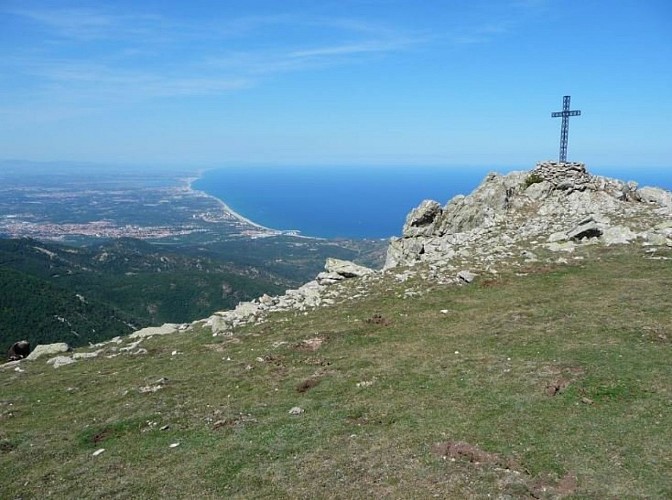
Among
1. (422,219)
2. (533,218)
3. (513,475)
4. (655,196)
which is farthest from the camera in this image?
(422,219)

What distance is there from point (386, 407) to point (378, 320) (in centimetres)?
811

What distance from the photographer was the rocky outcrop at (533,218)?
1225 inches

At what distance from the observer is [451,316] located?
72.8 ft

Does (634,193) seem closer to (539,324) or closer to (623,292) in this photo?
(623,292)

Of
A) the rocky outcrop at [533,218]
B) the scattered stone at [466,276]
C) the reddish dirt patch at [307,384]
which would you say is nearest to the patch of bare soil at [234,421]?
the reddish dirt patch at [307,384]

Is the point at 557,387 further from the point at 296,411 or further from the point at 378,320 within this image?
the point at 378,320

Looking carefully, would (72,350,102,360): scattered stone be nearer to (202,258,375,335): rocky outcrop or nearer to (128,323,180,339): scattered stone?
(128,323,180,339): scattered stone

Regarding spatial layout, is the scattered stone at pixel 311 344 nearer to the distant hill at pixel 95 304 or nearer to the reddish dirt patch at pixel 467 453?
the reddish dirt patch at pixel 467 453

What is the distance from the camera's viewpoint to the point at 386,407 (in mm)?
14961

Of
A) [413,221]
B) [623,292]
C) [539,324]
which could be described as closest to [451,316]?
[539,324]

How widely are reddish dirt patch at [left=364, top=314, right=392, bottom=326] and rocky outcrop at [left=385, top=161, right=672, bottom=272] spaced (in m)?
7.98

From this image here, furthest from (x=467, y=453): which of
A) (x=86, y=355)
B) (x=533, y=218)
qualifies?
(x=533, y=218)

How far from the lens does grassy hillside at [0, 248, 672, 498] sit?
1166 centimetres

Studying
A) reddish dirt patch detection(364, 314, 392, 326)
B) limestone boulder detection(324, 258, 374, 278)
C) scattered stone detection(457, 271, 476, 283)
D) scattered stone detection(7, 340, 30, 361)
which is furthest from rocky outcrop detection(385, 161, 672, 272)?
scattered stone detection(7, 340, 30, 361)
